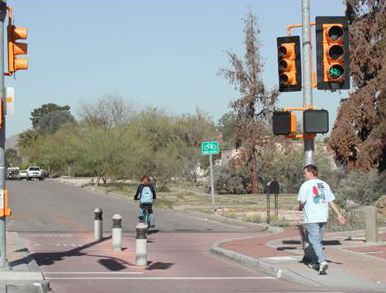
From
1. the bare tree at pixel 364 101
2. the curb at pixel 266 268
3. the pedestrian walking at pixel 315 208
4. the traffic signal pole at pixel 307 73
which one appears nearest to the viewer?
the curb at pixel 266 268

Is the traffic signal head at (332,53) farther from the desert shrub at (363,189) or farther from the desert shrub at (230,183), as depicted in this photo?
the desert shrub at (230,183)

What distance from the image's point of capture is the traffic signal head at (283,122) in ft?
43.7

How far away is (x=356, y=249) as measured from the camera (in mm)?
15477

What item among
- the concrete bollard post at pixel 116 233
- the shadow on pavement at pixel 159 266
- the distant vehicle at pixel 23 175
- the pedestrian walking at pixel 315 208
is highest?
the distant vehicle at pixel 23 175

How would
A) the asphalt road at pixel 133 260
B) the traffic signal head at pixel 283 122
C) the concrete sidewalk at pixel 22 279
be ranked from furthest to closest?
the traffic signal head at pixel 283 122, the asphalt road at pixel 133 260, the concrete sidewalk at pixel 22 279

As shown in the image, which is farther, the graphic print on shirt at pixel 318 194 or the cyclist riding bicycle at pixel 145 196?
the cyclist riding bicycle at pixel 145 196

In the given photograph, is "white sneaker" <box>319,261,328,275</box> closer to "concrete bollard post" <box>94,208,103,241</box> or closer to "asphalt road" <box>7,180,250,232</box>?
"concrete bollard post" <box>94,208,103,241</box>

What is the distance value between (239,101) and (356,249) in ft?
122

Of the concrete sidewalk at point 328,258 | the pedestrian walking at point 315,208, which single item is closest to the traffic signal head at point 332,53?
the pedestrian walking at point 315,208

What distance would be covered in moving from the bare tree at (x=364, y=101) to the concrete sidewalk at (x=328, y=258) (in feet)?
56.5

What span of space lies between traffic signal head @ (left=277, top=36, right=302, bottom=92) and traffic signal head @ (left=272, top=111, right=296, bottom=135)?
527mm

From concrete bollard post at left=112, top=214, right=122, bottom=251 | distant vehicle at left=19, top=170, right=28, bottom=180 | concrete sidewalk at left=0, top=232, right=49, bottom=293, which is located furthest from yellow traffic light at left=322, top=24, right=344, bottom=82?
distant vehicle at left=19, top=170, right=28, bottom=180

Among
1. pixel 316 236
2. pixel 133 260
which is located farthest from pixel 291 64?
pixel 133 260

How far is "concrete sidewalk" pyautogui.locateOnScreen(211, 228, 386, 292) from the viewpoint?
37.1 ft
